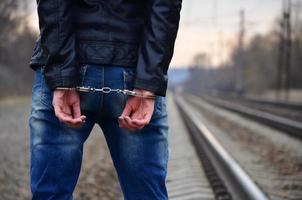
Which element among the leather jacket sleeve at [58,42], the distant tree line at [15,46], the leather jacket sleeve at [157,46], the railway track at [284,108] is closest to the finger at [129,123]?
the leather jacket sleeve at [157,46]

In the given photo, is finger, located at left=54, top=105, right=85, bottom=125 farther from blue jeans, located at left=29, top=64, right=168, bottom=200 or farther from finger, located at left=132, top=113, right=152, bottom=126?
finger, located at left=132, top=113, right=152, bottom=126

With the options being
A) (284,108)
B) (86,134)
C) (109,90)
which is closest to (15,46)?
(284,108)

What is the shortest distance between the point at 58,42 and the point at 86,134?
408 millimetres

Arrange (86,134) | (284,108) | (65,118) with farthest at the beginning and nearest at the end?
1. (284,108)
2. (86,134)
3. (65,118)

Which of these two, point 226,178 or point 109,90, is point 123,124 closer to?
point 109,90

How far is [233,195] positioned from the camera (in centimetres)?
552

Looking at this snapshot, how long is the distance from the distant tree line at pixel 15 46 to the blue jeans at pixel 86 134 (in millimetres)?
35193

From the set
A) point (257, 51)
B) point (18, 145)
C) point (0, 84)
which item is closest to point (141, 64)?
point (18, 145)

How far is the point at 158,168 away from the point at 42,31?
71cm

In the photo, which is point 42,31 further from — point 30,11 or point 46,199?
point 30,11

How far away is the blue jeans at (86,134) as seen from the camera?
7.17 ft

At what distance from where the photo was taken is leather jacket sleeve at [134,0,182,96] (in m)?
2.13

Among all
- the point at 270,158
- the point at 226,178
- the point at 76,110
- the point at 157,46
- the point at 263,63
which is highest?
the point at 263,63

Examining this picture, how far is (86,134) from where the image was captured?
2.30 metres
